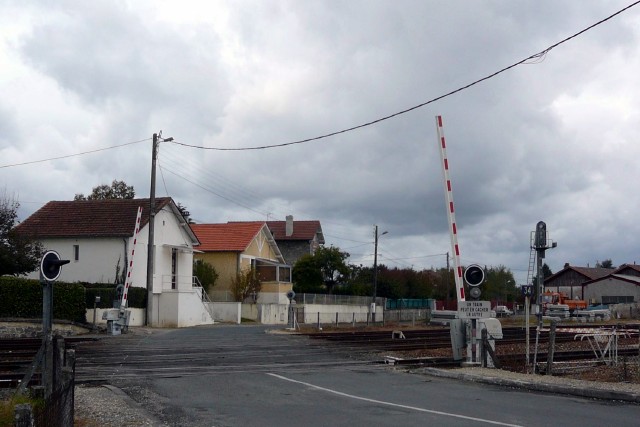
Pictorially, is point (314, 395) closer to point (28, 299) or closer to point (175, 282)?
point (28, 299)

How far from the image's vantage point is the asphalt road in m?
11.4

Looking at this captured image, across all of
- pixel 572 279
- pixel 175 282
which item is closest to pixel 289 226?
pixel 175 282

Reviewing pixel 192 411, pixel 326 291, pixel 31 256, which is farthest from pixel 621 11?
pixel 326 291

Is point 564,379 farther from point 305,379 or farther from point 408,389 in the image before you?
point 305,379

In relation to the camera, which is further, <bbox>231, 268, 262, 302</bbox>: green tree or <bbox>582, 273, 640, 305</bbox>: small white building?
<bbox>582, 273, 640, 305</bbox>: small white building

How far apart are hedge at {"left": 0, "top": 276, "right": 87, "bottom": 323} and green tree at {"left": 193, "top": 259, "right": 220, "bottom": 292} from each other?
20.7 m

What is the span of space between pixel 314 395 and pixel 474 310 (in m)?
6.87

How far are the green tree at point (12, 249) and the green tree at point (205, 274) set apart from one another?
20676mm

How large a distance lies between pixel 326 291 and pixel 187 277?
A: 2388cm

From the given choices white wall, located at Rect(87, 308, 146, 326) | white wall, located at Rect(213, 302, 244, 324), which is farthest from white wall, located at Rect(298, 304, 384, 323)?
white wall, located at Rect(87, 308, 146, 326)

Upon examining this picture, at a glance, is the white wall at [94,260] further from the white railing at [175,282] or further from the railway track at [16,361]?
the railway track at [16,361]

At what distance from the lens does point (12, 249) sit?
37.8m

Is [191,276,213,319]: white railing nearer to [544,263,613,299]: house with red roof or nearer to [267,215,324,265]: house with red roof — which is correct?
[267,215,324,265]: house with red roof

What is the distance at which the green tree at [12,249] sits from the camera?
3759cm
